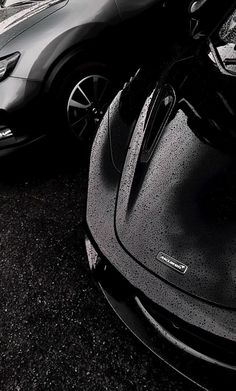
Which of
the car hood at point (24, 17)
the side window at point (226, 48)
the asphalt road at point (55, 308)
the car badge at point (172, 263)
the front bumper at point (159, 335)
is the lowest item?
the asphalt road at point (55, 308)

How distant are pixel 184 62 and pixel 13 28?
1.62 metres

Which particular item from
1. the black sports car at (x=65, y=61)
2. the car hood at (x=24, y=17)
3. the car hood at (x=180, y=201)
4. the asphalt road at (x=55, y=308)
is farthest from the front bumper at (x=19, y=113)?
the car hood at (x=180, y=201)

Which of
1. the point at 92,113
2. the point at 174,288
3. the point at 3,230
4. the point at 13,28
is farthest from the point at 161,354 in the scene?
the point at 13,28

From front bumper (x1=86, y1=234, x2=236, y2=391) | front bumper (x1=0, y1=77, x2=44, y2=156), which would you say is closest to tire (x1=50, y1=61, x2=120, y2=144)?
front bumper (x1=0, y1=77, x2=44, y2=156)

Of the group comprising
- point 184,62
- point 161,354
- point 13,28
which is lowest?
point 161,354

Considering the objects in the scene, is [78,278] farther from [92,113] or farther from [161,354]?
[92,113]

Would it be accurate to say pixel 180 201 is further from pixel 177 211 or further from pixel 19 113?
pixel 19 113

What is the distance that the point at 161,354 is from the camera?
133 centimetres

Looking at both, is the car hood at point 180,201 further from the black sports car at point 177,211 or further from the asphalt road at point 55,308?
the asphalt road at point 55,308

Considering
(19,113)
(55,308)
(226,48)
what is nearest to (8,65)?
(19,113)

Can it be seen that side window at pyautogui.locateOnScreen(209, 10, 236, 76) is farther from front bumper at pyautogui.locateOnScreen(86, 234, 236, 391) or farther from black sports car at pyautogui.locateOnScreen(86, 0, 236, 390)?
front bumper at pyautogui.locateOnScreen(86, 234, 236, 391)

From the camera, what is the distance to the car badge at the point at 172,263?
1195 mm

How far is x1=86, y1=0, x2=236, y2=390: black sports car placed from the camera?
1153mm

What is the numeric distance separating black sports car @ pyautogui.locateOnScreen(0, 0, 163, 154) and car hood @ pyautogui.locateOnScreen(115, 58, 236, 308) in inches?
34.8
